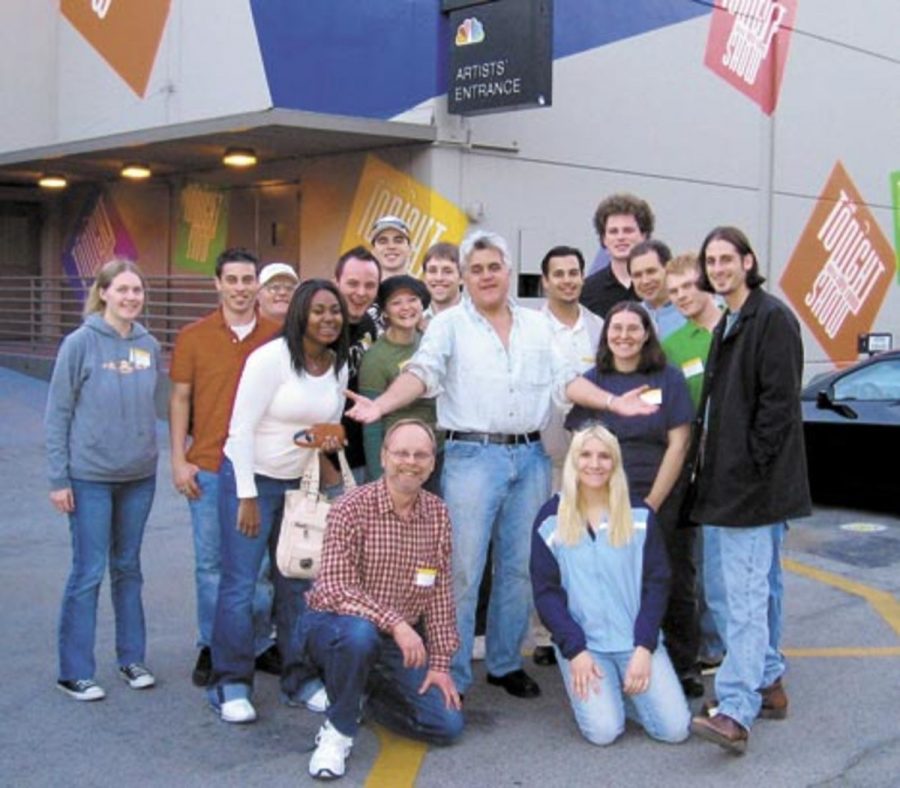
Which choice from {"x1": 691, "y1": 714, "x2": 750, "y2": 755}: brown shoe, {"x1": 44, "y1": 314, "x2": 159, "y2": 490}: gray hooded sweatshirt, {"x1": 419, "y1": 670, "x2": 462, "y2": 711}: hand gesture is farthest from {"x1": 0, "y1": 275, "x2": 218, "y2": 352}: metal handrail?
{"x1": 691, "y1": 714, "x2": 750, "y2": 755}: brown shoe

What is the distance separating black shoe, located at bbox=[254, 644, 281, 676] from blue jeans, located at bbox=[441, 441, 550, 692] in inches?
37.7

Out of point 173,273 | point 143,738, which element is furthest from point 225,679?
point 173,273

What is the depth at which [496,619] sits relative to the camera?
17.2ft

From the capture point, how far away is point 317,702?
4.98 m

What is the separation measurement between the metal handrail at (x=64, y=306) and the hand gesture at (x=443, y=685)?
32.7ft

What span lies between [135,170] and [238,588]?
11.0 m

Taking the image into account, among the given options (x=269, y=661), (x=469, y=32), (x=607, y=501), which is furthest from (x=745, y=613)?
(x=469, y=32)

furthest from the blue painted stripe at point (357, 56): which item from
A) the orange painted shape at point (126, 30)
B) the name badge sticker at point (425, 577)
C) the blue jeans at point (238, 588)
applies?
the name badge sticker at point (425, 577)

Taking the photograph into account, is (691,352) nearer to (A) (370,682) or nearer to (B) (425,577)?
(B) (425,577)

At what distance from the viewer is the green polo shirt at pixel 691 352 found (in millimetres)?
5352

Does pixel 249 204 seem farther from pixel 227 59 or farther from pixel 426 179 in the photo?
pixel 426 179

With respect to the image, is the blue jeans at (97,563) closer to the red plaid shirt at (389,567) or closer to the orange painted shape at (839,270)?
the red plaid shirt at (389,567)

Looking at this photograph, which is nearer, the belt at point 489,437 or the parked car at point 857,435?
the belt at point 489,437

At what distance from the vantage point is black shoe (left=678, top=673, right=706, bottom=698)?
5.20 meters
